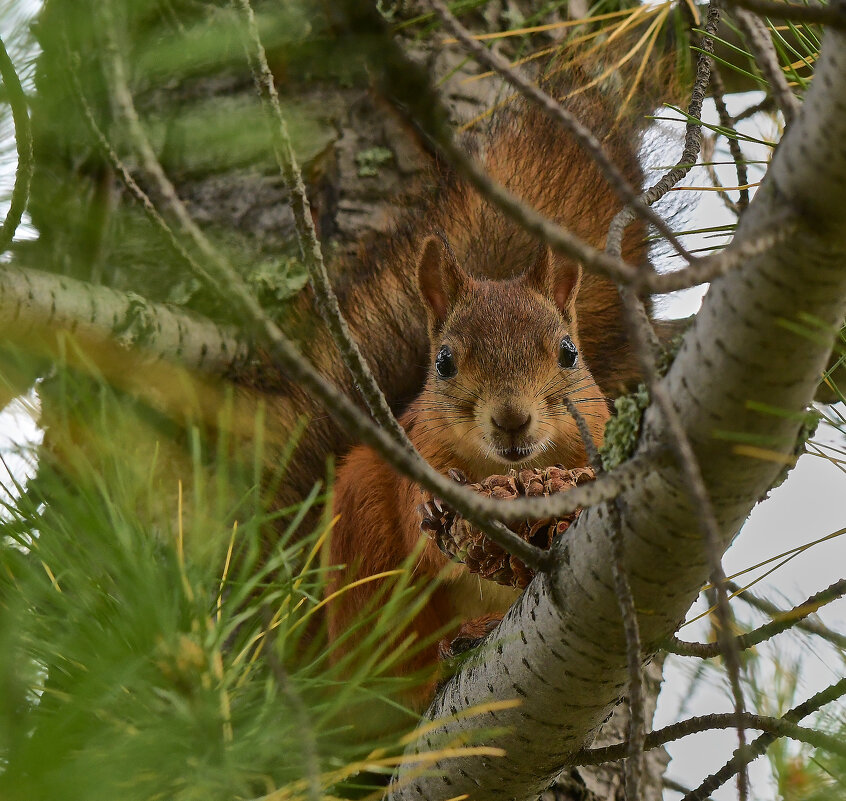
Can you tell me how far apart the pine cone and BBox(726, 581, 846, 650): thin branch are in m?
0.20

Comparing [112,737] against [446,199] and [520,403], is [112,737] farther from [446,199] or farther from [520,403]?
[446,199]

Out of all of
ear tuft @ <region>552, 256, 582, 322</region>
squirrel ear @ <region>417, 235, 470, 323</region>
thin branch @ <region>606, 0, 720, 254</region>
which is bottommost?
thin branch @ <region>606, 0, 720, 254</region>

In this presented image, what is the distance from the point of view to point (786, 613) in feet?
2.68

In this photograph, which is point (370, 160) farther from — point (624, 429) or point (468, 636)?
point (624, 429)

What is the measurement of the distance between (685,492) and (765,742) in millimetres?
409

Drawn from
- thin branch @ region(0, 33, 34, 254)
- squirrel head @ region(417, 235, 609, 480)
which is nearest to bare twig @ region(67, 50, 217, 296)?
thin branch @ region(0, 33, 34, 254)

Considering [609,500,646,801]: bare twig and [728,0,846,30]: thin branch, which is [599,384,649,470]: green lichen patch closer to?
[609,500,646,801]: bare twig

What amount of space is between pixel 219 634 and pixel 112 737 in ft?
0.36

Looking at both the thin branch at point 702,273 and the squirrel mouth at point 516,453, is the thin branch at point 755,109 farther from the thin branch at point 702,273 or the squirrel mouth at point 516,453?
the thin branch at point 702,273

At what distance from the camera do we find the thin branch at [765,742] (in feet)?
2.73

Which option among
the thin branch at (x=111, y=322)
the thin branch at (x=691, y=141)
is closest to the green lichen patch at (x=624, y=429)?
the thin branch at (x=691, y=141)

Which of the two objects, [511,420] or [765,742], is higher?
[511,420]

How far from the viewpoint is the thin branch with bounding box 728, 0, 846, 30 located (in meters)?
0.40

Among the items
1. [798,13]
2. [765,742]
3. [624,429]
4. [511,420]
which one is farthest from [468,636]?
[798,13]
